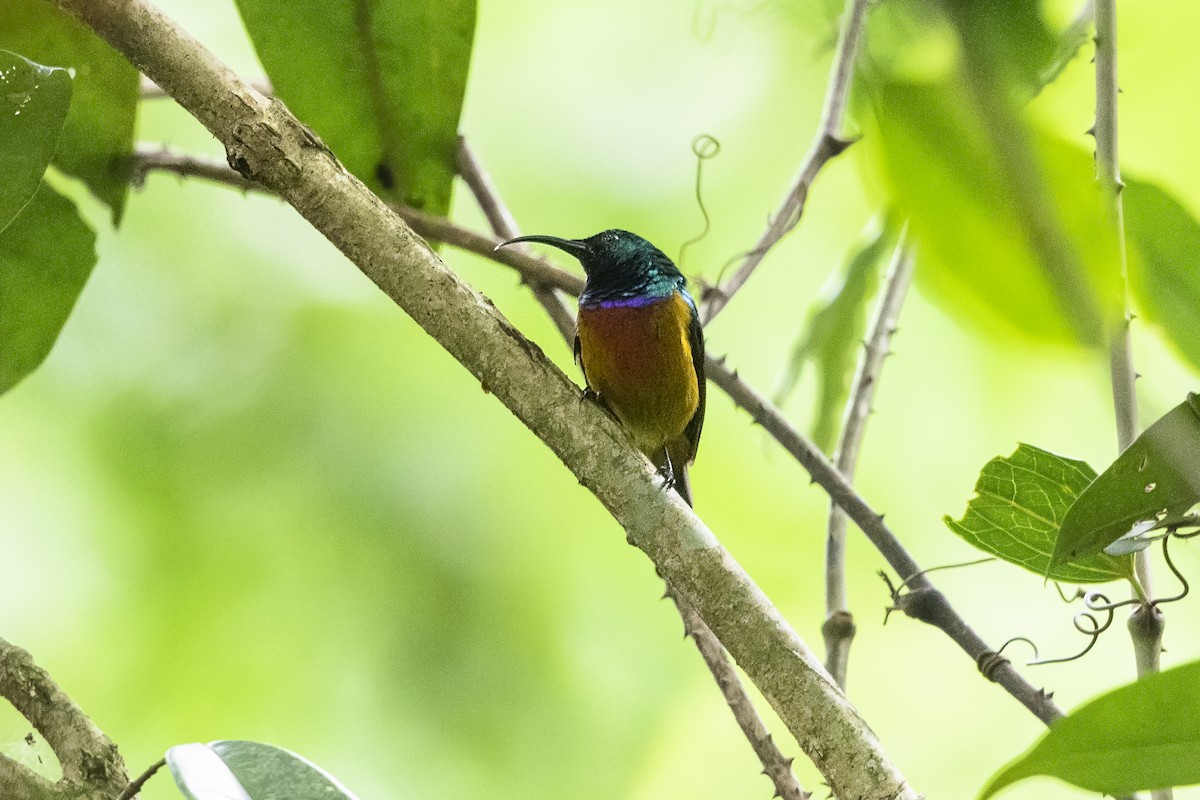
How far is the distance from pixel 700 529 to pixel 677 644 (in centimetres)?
259

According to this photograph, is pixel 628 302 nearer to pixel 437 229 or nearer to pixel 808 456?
pixel 437 229

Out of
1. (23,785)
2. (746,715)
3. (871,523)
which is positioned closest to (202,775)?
(23,785)

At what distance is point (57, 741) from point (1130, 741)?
44.8 inches

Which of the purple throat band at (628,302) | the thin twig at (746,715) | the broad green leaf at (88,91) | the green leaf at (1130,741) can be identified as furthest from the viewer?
the purple throat band at (628,302)

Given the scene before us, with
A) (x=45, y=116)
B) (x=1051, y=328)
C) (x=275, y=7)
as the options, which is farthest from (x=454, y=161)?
(x=1051, y=328)

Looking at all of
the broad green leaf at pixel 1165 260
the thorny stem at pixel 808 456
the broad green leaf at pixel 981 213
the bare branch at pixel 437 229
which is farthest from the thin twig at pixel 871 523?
the broad green leaf at pixel 981 213

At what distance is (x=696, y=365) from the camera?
202 centimetres

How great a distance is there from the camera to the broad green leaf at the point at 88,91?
1663mm

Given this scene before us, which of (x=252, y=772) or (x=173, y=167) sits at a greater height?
(x=173, y=167)

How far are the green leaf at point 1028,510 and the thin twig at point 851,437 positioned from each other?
43 cm

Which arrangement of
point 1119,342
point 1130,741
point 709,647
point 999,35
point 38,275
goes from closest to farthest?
1. point 999,35
2. point 1130,741
3. point 1119,342
4. point 709,647
5. point 38,275

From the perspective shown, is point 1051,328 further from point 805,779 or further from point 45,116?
point 805,779

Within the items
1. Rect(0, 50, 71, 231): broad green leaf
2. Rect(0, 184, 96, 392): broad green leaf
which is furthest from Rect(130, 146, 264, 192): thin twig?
Rect(0, 50, 71, 231): broad green leaf

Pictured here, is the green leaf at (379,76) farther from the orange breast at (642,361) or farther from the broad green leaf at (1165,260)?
the broad green leaf at (1165,260)
